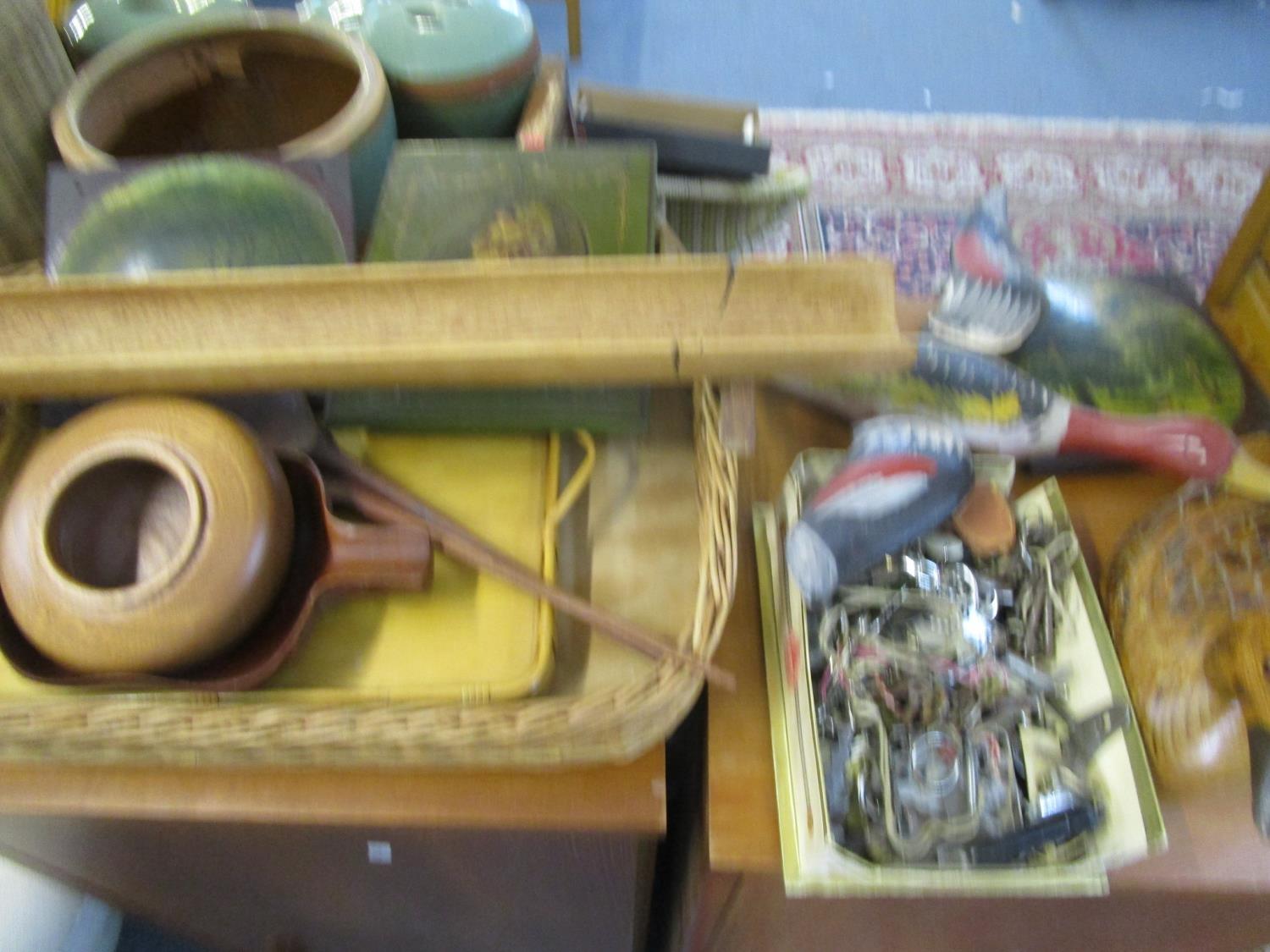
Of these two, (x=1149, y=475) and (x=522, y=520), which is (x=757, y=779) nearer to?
(x=522, y=520)

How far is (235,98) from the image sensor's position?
2.14 feet

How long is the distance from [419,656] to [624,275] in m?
0.23

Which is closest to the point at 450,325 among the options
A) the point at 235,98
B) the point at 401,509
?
the point at 401,509

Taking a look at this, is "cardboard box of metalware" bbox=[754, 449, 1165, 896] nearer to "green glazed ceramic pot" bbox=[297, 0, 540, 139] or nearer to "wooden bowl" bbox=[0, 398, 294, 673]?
"wooden bowl" bbox=[0, 398, 294, 673]

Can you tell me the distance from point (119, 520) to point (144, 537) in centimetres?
2

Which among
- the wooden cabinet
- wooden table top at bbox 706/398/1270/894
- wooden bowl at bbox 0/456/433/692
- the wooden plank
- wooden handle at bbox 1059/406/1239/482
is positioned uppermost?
the wooden plank

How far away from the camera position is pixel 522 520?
0.51 meters

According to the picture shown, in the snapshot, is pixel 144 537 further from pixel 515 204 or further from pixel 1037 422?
pixel 1037 422

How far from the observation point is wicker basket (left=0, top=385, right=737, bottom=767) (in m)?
0.41

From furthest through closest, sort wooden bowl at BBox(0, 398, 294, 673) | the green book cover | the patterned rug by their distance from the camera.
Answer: the patterned rug → the green book cover → wooden bowl at BBox(0, 398, 294, 673)

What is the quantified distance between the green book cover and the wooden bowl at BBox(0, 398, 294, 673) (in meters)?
0.17

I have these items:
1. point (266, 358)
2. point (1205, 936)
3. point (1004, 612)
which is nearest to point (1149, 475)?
point (1004, 612)

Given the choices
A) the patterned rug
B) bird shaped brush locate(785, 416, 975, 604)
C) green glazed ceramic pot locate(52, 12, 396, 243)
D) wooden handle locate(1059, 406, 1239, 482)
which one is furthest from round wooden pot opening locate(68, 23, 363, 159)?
the patterned rug

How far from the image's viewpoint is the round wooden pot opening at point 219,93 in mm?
603
